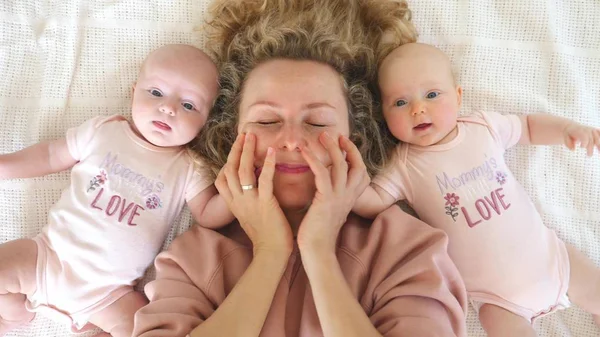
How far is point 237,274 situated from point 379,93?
695mm

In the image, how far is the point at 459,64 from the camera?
1.75 m

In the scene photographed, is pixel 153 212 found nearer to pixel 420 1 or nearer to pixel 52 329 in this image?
pixel 52 329

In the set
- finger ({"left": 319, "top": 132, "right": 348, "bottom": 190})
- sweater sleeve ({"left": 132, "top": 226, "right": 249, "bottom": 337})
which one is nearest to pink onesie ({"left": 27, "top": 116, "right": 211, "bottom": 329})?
sweater sleeve ({"left": 132, "top": 226, "right": 249, "bottom": 337})

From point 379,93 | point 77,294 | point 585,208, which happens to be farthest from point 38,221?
point 585,208

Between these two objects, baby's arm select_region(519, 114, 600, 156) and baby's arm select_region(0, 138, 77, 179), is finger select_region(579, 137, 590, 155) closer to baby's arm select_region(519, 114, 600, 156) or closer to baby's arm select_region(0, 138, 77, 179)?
baby's arm select_region(519, 114, 600, 156)

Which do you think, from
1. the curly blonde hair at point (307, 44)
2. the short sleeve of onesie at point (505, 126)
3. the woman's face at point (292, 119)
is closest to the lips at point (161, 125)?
the curly blonde hair at point (307, 44)

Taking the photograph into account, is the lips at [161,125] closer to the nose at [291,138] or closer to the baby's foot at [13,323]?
the nose at [291,138]

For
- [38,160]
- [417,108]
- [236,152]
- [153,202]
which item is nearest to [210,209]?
[153,202]

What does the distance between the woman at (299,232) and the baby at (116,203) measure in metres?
0.10

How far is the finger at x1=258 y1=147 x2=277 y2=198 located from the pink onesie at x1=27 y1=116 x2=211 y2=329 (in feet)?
1.04

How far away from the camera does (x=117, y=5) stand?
174cm

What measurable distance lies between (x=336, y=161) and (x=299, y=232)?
0.21 meters

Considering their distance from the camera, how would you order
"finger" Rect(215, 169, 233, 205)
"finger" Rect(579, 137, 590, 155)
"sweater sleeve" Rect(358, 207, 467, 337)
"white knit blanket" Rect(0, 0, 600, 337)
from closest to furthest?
"sweater sleeve" Rect(358, 207, 467, 337) < "finger" Rect(215, 169, 233, 205) < "finger" Rect(579, 137, 590, 155) < "white knit blanket" Rect(0, 0, 600, 337)

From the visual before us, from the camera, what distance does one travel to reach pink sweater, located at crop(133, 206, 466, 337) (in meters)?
1.31
